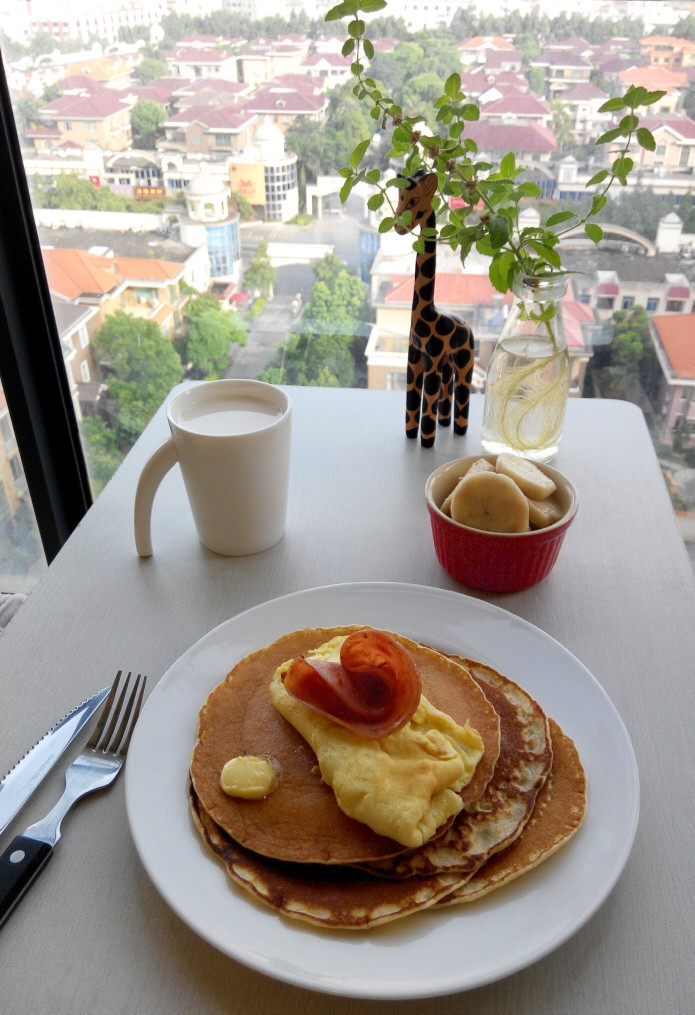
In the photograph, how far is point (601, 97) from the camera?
1.60 metres

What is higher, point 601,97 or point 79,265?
point 601,97

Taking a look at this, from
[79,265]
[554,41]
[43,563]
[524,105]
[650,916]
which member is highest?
[554,41]

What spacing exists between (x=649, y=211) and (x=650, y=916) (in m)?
1.51

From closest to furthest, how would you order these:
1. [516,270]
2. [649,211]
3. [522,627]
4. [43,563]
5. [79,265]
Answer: [522,627], [516,270], [649,211], [79,265], [43,563]

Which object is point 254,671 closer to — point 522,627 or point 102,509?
point 522,627

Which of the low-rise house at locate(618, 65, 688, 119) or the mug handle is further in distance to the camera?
the low-rise house at locate(618, 65, 688, 119)

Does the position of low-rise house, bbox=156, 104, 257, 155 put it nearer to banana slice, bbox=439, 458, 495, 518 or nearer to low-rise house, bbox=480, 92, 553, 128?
low-rise house, bbox=480, 92, 553, 128

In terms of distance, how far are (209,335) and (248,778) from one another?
1538 millimetres

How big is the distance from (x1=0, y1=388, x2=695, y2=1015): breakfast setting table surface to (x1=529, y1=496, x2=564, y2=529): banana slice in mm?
91

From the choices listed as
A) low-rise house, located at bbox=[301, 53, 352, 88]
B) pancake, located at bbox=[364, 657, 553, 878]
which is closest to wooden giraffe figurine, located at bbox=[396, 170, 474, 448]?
pancake, located at bbox=[364, 657, 553, 878]

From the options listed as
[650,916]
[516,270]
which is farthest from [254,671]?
[516,270]

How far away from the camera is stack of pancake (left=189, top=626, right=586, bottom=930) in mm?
604

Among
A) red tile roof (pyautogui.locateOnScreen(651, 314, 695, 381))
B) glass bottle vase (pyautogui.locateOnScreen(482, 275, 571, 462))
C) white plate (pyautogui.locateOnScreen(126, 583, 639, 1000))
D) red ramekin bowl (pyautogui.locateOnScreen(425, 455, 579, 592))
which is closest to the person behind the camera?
white plate (pyautogui.locateOnScreen(126, 583, 639, 1000))

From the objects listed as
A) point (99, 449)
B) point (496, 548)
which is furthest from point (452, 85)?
point (99, 449)
